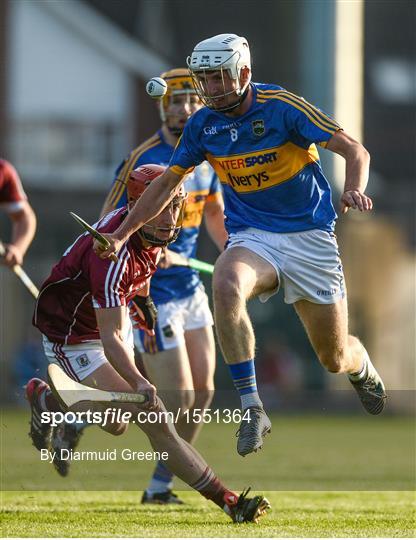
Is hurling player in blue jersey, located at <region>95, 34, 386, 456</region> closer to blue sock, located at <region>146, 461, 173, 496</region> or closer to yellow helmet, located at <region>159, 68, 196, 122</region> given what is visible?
yellow helmet, located at <region>159, 68, 196, 122</region>

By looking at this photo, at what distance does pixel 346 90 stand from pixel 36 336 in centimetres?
641

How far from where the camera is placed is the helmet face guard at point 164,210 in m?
6.79

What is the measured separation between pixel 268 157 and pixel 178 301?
5.75 ft

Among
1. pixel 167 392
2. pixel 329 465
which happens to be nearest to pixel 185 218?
pixel 167 392

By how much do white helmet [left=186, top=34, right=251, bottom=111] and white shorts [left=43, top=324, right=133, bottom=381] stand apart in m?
1.32

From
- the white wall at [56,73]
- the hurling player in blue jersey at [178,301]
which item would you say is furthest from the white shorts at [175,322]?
the white wall at [56,73]

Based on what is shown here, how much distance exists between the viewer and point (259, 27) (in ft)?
81.8

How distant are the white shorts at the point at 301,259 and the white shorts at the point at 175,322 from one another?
4.00 ft

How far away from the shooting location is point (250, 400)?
6434mm

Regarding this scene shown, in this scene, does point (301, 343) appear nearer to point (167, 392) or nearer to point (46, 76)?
point (46, 76)

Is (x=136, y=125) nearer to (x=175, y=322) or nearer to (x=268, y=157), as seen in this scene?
(x=175, y=322)

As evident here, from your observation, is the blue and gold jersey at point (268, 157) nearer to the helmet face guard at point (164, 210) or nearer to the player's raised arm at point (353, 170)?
the player's raised arm at point (353, 170)
